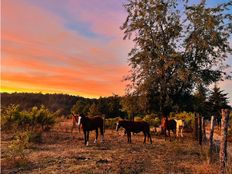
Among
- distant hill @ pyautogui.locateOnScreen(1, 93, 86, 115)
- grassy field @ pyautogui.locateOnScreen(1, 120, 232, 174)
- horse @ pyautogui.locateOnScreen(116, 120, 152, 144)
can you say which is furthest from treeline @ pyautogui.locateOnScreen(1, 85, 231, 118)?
grassy field @ pyautogui.locateOnScreen(1, 120, 232, 174)

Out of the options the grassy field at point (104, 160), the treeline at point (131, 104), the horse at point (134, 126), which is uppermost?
the treeline at point (131, 104)

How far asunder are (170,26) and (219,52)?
4.62 meters

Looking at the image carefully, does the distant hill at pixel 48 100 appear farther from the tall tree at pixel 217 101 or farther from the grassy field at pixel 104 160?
the grassy field at pixel 104 160

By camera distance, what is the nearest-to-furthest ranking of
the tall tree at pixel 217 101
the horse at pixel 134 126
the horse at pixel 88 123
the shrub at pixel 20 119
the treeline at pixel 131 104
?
the horse at pixel 88 123 → the horse at pixel 134 126 → the shrub at pixel 20 119 → the treeline at pixel 131 104 → the tall tree at pixel 217 101

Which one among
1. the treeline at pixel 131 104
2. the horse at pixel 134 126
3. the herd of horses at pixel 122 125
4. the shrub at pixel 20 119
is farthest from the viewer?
the treeline at pixel 131 104

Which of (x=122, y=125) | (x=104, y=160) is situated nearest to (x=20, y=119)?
(x=122, y=125)

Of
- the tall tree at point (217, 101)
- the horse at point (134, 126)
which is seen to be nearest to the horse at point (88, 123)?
the horse at point (134, 126)

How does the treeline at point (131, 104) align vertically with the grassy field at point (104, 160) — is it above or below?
above

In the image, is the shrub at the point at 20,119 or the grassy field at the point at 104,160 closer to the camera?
the grassy field at the point at 104,160

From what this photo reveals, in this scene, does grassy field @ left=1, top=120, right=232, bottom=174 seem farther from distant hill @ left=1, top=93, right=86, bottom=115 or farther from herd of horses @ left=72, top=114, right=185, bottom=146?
distant hill @ left=1, top=93, right=86, bottom=115

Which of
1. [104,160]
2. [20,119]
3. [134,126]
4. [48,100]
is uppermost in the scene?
[48,100]

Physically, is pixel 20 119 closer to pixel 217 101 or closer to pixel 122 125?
pixel 122 125

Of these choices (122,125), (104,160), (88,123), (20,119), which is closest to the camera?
(104,160)

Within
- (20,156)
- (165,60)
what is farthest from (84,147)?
(165,60)
